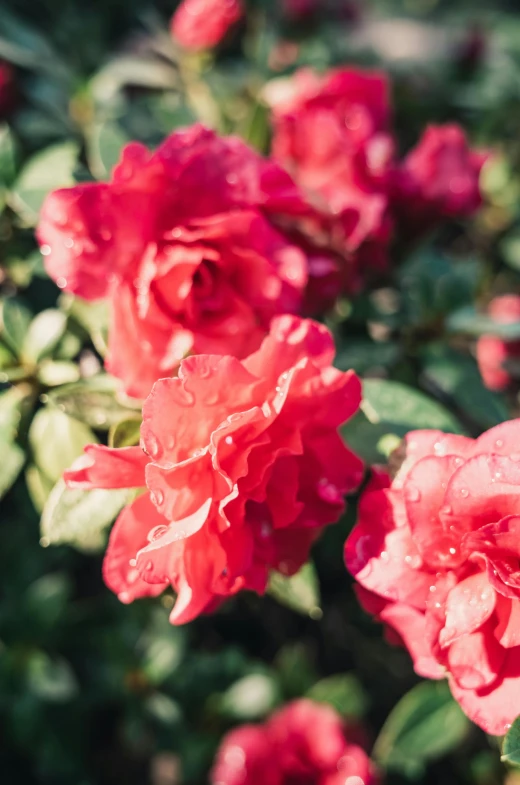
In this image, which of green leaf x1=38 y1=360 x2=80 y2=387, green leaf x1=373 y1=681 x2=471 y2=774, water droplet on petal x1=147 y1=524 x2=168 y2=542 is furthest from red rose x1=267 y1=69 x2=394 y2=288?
green leaf x1=373 y1=681 x2=471 y2=774

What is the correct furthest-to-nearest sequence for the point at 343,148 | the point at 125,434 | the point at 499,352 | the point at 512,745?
1. the point at 499,352
2. the point at 343,148
3. the point at 125,434
4. the point at 512,745

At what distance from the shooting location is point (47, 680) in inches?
46.4

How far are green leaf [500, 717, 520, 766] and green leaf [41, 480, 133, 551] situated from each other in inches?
13.6

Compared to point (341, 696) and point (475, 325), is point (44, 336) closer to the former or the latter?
point (475, 325)

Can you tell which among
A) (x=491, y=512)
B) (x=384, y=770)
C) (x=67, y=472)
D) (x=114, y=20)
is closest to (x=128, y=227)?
(x=67, y=472)

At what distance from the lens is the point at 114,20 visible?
6.25ft

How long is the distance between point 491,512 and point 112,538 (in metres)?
0.28

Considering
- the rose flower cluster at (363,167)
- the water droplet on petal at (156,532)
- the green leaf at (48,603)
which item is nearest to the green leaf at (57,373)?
the water droplet on petal at (156,532)

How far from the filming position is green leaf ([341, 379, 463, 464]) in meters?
0.68

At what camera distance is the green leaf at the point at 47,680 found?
1.18 meters

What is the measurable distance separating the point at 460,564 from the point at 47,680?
891 mm

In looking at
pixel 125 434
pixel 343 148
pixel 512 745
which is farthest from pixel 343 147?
pixel 512 745

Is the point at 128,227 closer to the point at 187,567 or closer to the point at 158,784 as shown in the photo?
the point at 187,567

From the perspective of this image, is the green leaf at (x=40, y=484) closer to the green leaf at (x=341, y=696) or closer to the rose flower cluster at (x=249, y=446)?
the rose flower cluster at (x=249, y=446)
